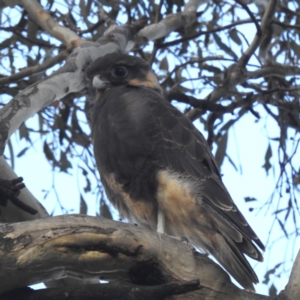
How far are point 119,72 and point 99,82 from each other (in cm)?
18

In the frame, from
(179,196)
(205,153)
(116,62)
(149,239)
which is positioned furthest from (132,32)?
(149,239)

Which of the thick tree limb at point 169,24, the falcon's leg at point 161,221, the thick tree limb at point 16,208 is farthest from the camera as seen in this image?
the thick tree limb at point 169,24

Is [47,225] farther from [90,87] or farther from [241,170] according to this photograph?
[241,170]

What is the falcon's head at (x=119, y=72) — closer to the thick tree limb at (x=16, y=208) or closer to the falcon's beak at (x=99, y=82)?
the falcon's beak at (x=99, y=82)

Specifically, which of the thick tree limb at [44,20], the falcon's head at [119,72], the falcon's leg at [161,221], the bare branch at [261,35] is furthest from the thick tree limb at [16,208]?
the bare branch at [261,35]

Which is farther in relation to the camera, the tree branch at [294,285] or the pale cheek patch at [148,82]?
the pale cheek patch at [148,82]

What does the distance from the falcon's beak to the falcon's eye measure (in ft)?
0.21

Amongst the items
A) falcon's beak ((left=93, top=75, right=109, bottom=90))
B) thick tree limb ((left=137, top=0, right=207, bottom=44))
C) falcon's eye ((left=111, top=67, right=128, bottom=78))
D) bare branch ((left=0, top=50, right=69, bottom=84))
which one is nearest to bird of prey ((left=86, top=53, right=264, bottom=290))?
falcon's beak ((left=93, top=75, right=109, bottom=90))

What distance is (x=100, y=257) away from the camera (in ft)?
6.99

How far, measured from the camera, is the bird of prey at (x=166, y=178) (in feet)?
9.00

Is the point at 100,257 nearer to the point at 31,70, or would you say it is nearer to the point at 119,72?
the point at 119,72

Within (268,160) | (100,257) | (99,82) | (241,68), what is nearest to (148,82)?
(99,82)

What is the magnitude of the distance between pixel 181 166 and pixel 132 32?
106 centimetres

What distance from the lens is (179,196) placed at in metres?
2.84
